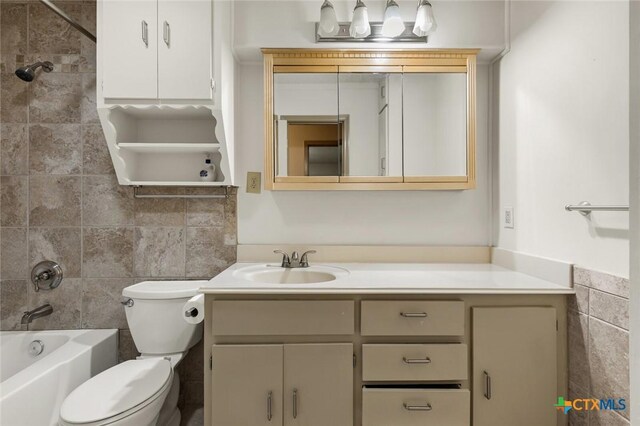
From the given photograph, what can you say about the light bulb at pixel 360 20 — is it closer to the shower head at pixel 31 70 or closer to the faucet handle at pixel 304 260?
the faucet handle at pixel 304 260

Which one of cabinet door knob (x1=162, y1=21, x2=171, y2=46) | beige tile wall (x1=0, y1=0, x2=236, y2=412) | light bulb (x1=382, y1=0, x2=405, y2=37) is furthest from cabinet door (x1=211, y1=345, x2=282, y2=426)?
light bulb (x1=382, y1=0, x2=405, y2=37)

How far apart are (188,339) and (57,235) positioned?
0.97 metres

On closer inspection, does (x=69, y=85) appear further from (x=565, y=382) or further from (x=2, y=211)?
(x=565, y=382)

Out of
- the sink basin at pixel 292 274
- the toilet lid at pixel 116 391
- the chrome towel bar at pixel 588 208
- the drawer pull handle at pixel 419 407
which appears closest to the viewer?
the chrome towel bar at pixel 588 208

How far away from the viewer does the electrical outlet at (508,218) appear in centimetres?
176

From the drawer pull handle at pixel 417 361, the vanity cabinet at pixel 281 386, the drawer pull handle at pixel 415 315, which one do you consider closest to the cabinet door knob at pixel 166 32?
the vanity cabinet at pixel 281 386

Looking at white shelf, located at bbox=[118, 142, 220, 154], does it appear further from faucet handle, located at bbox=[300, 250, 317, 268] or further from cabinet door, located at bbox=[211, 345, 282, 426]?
cabinet door, located at bbox=[211, 345, 282, 426]

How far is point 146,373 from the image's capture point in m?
1.47

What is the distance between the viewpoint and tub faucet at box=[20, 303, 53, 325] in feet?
6.00

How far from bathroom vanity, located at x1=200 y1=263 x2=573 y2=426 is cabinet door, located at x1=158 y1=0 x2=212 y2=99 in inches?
38.0

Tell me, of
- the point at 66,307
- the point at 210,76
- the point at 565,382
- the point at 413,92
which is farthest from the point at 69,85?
the point at 565,382

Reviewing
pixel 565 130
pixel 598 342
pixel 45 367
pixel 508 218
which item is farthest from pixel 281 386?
pixel 565 130

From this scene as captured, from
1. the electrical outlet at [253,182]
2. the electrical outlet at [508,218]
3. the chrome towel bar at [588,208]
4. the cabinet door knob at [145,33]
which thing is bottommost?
the electrical outlet at [508,218]

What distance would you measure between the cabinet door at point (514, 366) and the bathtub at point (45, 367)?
1732 millimetres
